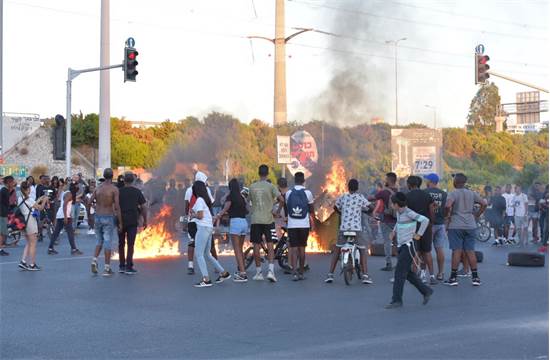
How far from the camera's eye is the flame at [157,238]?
A: 62.1 feet

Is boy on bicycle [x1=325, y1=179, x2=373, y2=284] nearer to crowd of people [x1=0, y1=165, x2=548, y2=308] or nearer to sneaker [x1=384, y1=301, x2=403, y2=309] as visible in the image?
crowd of people [x1=0, y1=165, x2=548, y2=308]

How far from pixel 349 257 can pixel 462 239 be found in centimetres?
192

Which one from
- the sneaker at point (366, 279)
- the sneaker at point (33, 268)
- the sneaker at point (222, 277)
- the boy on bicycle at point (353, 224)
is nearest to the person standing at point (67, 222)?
the sneaker at point (33, 268)

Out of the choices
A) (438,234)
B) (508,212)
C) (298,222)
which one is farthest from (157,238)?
(508,212)

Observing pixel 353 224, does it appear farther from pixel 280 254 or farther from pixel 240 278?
pixel 280 254

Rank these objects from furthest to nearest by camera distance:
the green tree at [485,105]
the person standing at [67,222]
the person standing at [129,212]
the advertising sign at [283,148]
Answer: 1. the green tree at [485,105]
2. the advertising sign at [283,148]
3. the person standing at [67,222]
4. the person standing at [129,212]

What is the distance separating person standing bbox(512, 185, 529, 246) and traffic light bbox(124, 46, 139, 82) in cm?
1190

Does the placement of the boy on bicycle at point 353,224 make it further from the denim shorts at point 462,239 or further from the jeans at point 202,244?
the jeans at point 202,244

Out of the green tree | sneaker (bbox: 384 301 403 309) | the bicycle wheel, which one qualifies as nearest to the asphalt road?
sneaker (bbox: 384 301 403 309)

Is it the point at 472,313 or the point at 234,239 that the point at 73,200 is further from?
the point at 472,313

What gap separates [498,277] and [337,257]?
2.95 meters

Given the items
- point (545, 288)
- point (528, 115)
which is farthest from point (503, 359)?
point (528, 115)

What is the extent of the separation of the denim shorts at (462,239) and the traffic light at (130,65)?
1497 centimetres

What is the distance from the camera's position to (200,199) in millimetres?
13570
